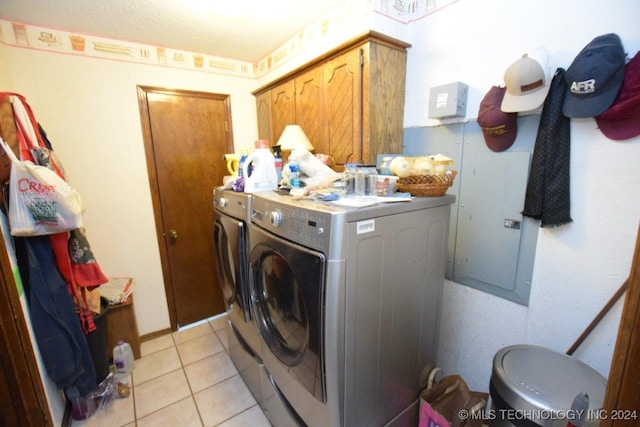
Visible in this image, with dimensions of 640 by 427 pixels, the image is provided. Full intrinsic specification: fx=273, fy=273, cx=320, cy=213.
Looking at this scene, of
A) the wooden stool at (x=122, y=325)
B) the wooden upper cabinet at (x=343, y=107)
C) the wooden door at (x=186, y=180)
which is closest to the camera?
the wooden upper cabinet at (x=343, y=107)

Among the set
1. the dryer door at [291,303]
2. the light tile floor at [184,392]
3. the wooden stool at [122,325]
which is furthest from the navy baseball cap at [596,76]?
the wooden stool at [122,325]

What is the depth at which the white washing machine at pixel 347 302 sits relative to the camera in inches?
36.3

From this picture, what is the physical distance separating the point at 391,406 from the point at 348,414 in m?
0.30

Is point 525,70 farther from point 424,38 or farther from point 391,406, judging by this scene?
point 391,406

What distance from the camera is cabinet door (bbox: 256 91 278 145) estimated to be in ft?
8.21

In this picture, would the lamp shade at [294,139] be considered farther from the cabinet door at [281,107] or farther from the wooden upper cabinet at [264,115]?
the wooden upper cabinet at [264,115]

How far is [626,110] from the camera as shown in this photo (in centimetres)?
95

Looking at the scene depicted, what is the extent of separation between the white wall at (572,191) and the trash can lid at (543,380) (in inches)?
8.5

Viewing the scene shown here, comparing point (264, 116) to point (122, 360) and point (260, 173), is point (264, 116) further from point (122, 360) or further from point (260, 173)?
point (122, 360)

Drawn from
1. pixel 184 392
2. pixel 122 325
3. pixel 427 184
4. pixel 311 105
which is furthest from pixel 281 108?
pixel 184 392

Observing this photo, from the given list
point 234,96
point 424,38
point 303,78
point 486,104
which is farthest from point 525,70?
point 234,96

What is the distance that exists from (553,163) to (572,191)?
0.14 m

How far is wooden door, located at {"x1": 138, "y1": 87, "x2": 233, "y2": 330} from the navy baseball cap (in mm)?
2433

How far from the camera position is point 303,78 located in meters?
1.99
